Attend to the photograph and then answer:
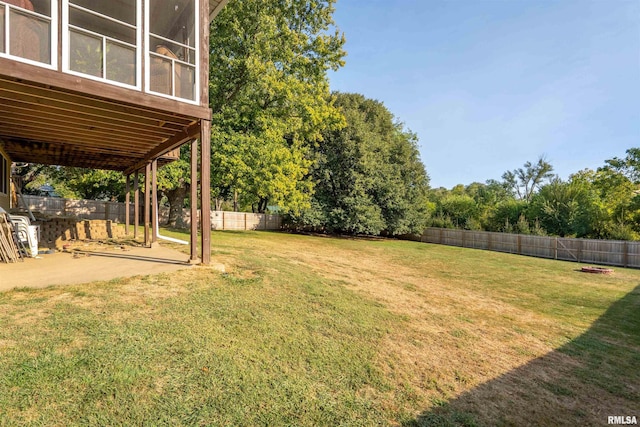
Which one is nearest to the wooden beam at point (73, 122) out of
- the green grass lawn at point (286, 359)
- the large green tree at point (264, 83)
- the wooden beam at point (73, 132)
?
the wooden beam at point (73, 132)

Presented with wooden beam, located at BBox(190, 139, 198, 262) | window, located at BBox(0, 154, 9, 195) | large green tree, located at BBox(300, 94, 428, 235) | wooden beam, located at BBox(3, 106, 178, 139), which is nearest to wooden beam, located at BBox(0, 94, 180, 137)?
wooden beam, located at BBox(3, 106, 178, 139)

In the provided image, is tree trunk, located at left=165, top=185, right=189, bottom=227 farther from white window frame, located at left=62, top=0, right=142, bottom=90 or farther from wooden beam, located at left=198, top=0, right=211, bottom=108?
white window frame, located at left=62, top=0, right=142, bottom=90

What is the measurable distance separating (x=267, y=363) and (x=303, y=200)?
1632cm

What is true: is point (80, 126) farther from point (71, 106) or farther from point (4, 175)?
point (4, 175)

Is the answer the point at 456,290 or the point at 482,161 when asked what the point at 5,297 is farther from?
the point at 482,161

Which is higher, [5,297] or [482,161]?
[482,161]

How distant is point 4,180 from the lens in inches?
363

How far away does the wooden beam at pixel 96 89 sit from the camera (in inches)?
169

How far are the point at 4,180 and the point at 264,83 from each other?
9873 millimetres

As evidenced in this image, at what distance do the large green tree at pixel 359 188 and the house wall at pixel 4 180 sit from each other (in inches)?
552

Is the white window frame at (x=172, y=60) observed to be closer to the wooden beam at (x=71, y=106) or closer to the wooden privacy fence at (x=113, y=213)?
the wooden beam at (x=71, y=106)

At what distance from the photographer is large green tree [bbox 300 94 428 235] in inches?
817

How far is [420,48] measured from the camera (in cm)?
1316

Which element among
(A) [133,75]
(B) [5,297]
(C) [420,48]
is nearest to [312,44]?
(C) [420,48]
